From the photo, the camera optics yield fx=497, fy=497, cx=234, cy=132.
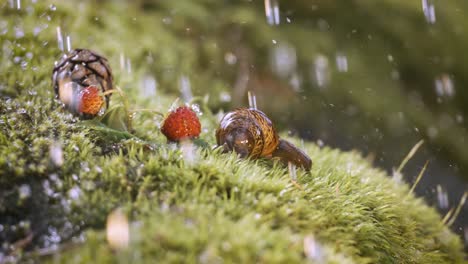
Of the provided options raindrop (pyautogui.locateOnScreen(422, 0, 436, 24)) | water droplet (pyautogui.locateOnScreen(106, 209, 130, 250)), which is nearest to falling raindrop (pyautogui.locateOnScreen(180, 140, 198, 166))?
Answer: water droplet (pyautogui.locateOnScreen(106, 209, 130, 250))

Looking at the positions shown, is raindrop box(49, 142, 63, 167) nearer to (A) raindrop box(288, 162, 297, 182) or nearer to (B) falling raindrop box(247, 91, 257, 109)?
(A) raindrop box(288, 162, 297, 182)

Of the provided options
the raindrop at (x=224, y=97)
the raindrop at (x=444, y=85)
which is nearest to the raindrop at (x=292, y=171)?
the raindrop at (x=224, y=97)

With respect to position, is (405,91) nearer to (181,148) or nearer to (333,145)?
(333,145)

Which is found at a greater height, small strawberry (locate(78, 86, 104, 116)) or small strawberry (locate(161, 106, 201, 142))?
small strawberry (locate(78, 86, 104, 116))

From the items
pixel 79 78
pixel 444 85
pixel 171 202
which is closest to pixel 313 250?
pixel 171 202

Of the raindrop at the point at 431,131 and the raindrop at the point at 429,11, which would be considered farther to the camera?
the raindrop at the point at 431,131

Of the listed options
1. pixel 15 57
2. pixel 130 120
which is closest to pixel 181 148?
pixel 130 120

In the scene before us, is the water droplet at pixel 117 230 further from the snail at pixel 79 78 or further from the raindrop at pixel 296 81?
the raindrop at pixel 296 81

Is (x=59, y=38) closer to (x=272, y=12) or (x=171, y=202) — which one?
Result: (x=272, y=12)
